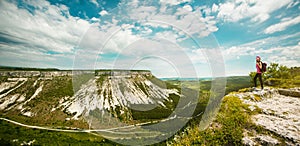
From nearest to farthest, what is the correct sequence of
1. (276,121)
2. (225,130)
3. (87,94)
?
1. (276,121)
2. (225,130)
3. (87,94)

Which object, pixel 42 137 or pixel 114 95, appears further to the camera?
pixel 114 95

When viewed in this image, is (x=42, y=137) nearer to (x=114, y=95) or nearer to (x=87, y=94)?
(x=87, y=94)

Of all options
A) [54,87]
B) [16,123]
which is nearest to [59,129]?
[16,123]

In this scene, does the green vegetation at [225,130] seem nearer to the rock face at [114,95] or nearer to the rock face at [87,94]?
the rock face at [87,94]

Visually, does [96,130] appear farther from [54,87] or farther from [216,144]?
[216,144]

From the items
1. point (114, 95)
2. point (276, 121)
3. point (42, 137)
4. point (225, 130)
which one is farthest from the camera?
point (114, 95)

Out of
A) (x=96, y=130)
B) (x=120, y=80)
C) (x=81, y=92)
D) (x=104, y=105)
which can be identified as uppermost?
(x=120, y=80)

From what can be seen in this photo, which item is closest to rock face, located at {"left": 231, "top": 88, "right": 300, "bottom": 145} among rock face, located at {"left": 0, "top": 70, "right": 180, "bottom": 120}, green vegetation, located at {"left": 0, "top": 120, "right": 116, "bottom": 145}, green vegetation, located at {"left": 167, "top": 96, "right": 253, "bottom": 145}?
green vegetation, located at {"left": 167, "top": 96, "right": 253, "bottom": 145}

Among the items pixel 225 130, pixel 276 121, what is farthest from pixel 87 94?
pixel 276 121

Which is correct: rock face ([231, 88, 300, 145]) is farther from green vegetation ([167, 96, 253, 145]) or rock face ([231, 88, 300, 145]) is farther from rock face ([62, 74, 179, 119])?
rock face ([62, 74, 179, 119])

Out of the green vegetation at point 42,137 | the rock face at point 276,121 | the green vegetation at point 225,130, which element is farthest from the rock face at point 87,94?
the green vegetation at point 225,130

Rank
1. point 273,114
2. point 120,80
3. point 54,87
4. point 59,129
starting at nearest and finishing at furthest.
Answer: point 273,114 < point 59,129 < point 54,87 < point 120,80
